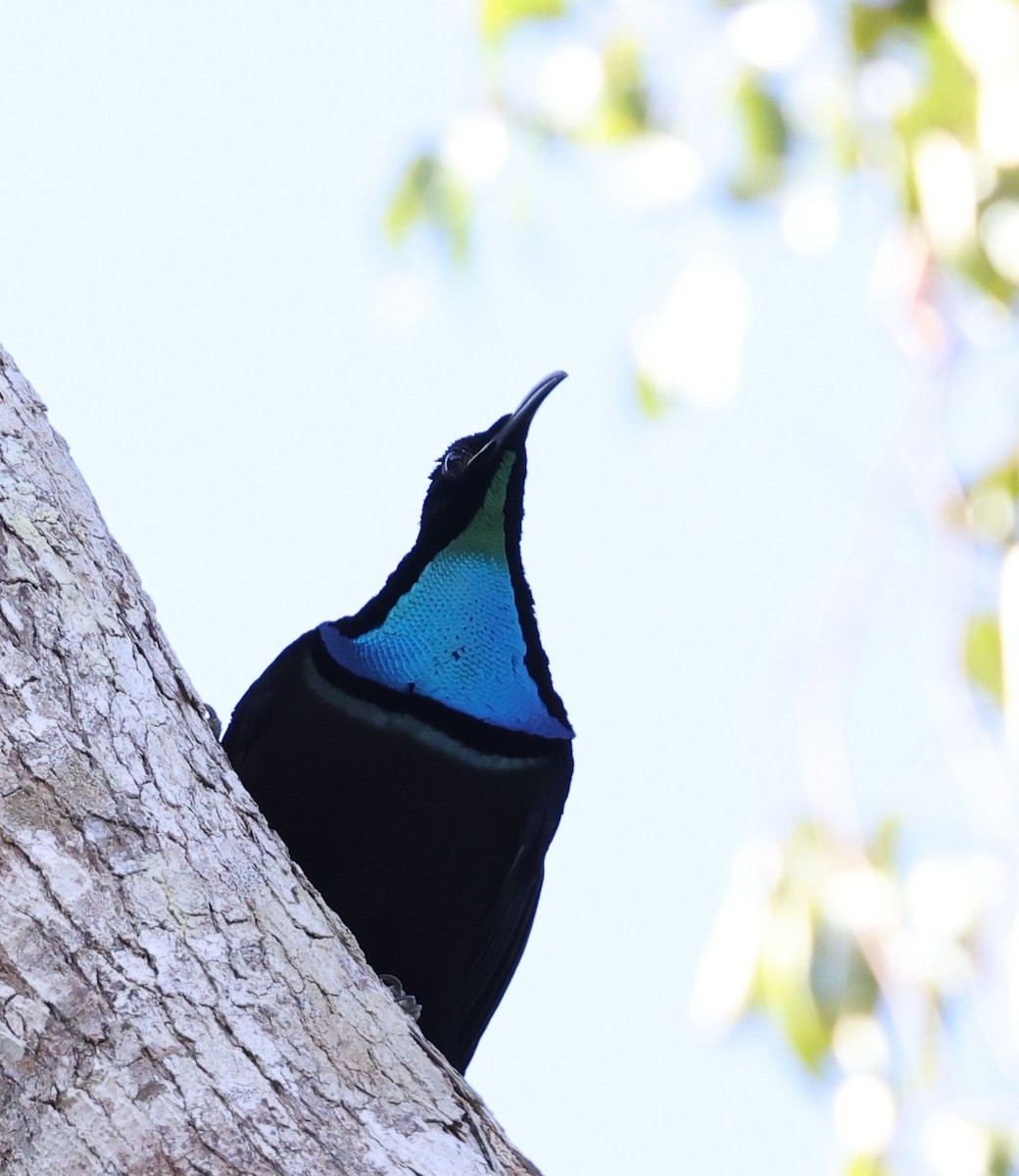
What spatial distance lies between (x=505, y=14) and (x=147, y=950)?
3085 mm

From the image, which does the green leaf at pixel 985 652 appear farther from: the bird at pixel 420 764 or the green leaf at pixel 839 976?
the bird at pixel 420 764

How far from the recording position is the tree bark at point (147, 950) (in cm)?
231

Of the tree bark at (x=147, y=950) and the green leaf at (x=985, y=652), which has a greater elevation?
the tree bark at (x=147, y=950)

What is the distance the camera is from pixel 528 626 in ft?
14.0

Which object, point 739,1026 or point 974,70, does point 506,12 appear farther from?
point 739,1026

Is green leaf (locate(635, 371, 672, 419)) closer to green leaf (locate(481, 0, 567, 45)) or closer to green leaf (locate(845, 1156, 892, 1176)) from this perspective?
green leaf (locate(481, 0, 567, 45))

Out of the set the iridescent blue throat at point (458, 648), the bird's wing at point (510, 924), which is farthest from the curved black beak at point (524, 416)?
the bird's wing at point (510, 924)

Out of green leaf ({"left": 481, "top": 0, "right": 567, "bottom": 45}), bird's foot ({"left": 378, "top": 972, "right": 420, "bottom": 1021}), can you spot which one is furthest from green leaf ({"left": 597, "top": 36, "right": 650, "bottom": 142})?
bird's foot ({"left": 378, "top": 972, "right": 420, "bottom": 1021})

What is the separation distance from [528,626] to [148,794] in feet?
5.83

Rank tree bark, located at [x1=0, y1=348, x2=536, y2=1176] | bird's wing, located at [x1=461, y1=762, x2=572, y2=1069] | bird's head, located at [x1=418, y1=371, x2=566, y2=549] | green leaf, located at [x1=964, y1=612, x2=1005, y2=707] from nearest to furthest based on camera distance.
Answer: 1. tree bark, located at [x1=0, y1=348, x2=536, y2=1176]
2. bird's wing, located at [x1=461, y1=762, x2=572, y2=1069]
3. bird's head, located at [x1=418, y1=371, x2=566, y2=549]
4. green leaf, located at [x1=964, y1=612, x2=1005, y2=707]

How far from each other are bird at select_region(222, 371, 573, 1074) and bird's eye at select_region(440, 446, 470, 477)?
0.22 meters

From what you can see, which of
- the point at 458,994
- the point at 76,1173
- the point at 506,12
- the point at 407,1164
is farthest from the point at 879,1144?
the point at 506,12

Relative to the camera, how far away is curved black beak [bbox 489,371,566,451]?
171 inches

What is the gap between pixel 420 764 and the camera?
13.0 ft
